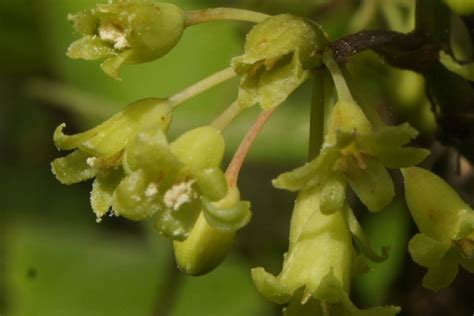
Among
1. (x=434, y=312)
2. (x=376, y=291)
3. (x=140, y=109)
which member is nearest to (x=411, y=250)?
(x=140, y=109)

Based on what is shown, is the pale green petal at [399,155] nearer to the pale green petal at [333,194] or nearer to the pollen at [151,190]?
the pale green petal at [333,194]

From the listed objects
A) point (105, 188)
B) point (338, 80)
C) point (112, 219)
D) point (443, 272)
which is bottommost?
point (112, 219)

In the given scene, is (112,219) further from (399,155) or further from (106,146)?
(399,155)

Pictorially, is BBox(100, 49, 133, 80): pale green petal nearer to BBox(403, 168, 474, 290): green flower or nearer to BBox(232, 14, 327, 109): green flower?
BBox(232, 14, 327, 109): green flower

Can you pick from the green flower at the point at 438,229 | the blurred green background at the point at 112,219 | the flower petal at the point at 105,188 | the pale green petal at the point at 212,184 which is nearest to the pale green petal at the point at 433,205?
the green flower at the point at 438,229

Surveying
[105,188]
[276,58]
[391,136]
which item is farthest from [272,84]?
[105,188]

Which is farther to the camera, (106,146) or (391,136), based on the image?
(106,146)
